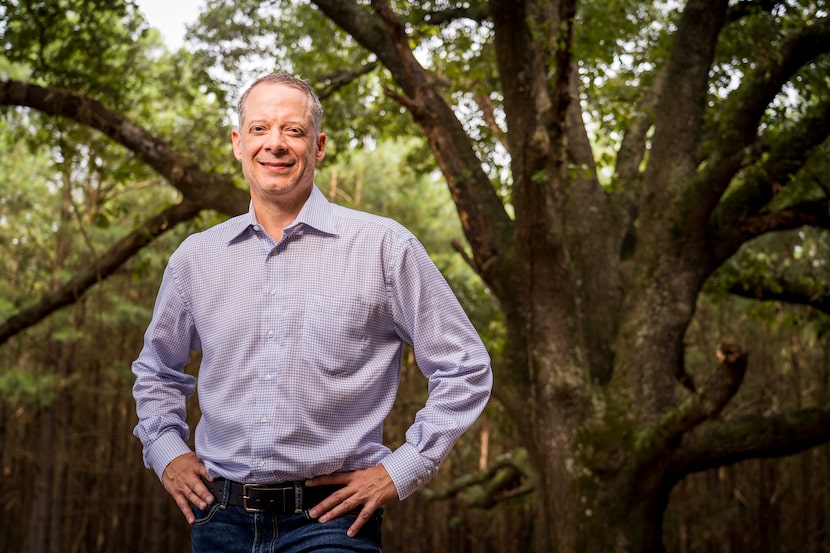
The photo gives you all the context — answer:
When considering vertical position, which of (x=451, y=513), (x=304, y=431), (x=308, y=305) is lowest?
(x=451, y=513)

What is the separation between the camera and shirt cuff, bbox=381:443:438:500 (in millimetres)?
2029

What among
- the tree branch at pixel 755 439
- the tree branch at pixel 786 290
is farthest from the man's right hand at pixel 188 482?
the tree branch at pixel 786 290

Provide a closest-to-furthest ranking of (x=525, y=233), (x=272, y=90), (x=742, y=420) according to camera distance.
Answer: (x=272, y=90), (x=525, y=233), (x=742, y=420)

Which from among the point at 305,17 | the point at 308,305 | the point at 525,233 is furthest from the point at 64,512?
the point at 308,305

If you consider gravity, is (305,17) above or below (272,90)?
above

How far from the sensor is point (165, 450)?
227 centimetres

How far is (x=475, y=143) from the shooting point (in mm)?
9336

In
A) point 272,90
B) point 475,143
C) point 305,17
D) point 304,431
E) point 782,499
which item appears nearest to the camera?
point 304,431

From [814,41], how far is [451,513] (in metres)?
12.2

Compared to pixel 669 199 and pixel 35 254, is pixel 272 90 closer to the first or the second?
pixel 669 199

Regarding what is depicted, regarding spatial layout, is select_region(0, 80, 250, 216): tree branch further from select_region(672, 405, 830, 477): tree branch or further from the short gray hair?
the short gray hair

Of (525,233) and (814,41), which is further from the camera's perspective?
(814,41)

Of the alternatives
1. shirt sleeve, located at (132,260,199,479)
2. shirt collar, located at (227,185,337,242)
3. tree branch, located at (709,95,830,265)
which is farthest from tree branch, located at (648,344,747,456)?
shirt sleeve, located at (132,260,199,479)

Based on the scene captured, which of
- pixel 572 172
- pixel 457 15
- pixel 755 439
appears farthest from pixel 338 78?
pixel 755 439
